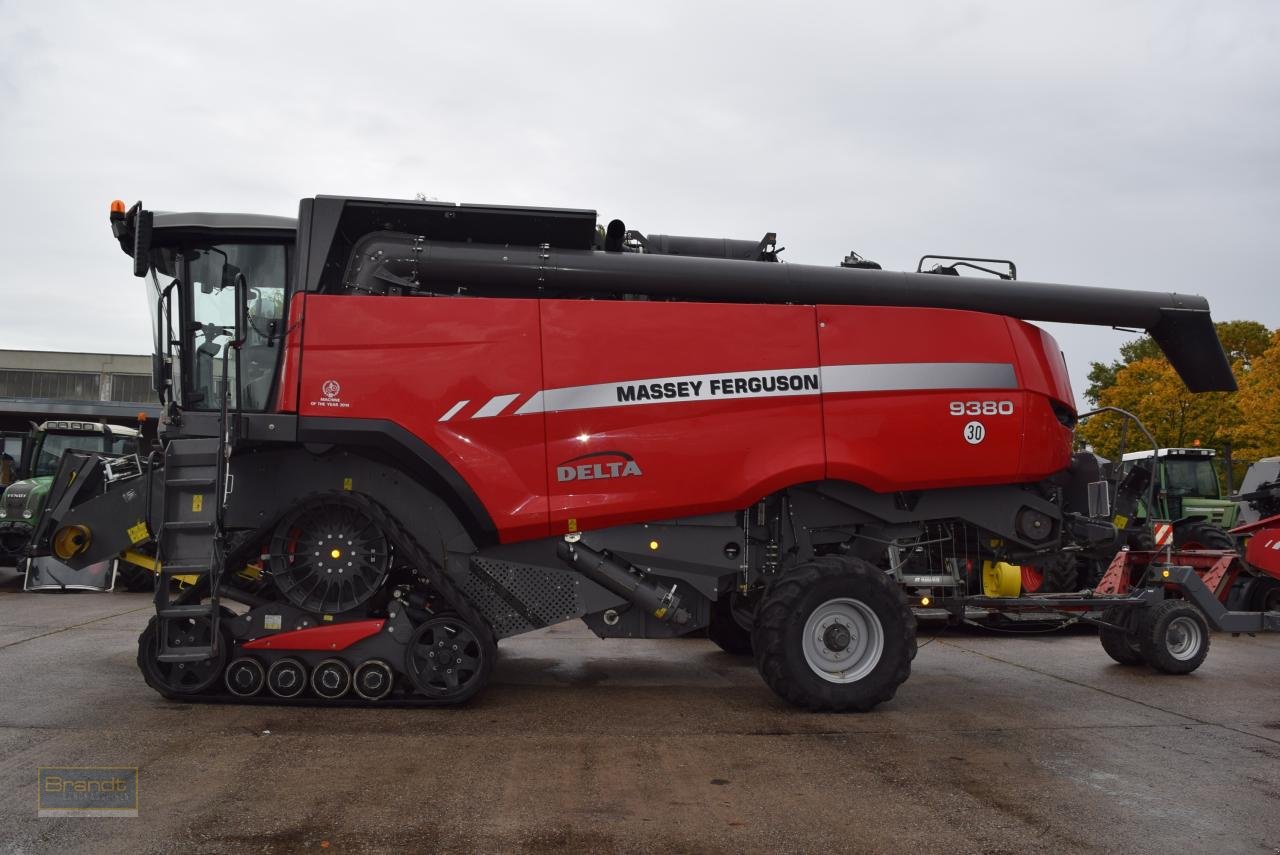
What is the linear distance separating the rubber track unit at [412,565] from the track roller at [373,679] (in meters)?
0.05

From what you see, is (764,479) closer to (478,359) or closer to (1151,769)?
(478,359)

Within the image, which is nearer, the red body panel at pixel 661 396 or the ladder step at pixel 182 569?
the ladder step at pixel 182 569

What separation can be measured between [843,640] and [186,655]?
164 inches

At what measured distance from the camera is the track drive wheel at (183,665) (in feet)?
19.8

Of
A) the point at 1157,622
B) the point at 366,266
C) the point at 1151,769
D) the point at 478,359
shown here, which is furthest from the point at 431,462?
the point at 1157,622

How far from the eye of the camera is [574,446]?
626 cm

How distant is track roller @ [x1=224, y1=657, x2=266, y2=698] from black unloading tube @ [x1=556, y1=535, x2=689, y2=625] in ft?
6.70

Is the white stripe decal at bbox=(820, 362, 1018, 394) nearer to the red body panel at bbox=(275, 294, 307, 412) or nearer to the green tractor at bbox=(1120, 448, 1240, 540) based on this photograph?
the red body panel at bbox=(275, 294, 307, 412)

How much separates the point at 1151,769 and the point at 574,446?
3.76 meters

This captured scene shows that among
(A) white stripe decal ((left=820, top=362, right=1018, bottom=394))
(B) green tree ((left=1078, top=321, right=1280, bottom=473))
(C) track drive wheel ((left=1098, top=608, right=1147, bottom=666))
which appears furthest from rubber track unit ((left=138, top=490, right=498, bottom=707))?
(B) green tree ((left=1078, top=321, right=1280, bottom=473))

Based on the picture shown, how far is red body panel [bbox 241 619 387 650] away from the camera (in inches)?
240

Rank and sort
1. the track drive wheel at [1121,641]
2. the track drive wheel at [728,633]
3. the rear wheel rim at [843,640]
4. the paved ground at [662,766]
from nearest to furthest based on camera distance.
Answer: the paved ground at [662,766]
the rear wheel rim at [843,640]
the track drive wheel at [1121,641]
the track drive wheel at [728,633]

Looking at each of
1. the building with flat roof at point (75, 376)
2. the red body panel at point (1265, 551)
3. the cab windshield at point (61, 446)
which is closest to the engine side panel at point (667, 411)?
the red body panel at point (1265, 551)

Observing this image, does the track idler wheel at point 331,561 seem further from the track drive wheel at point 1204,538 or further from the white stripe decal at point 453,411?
the track drive wheel at point 1204,538
